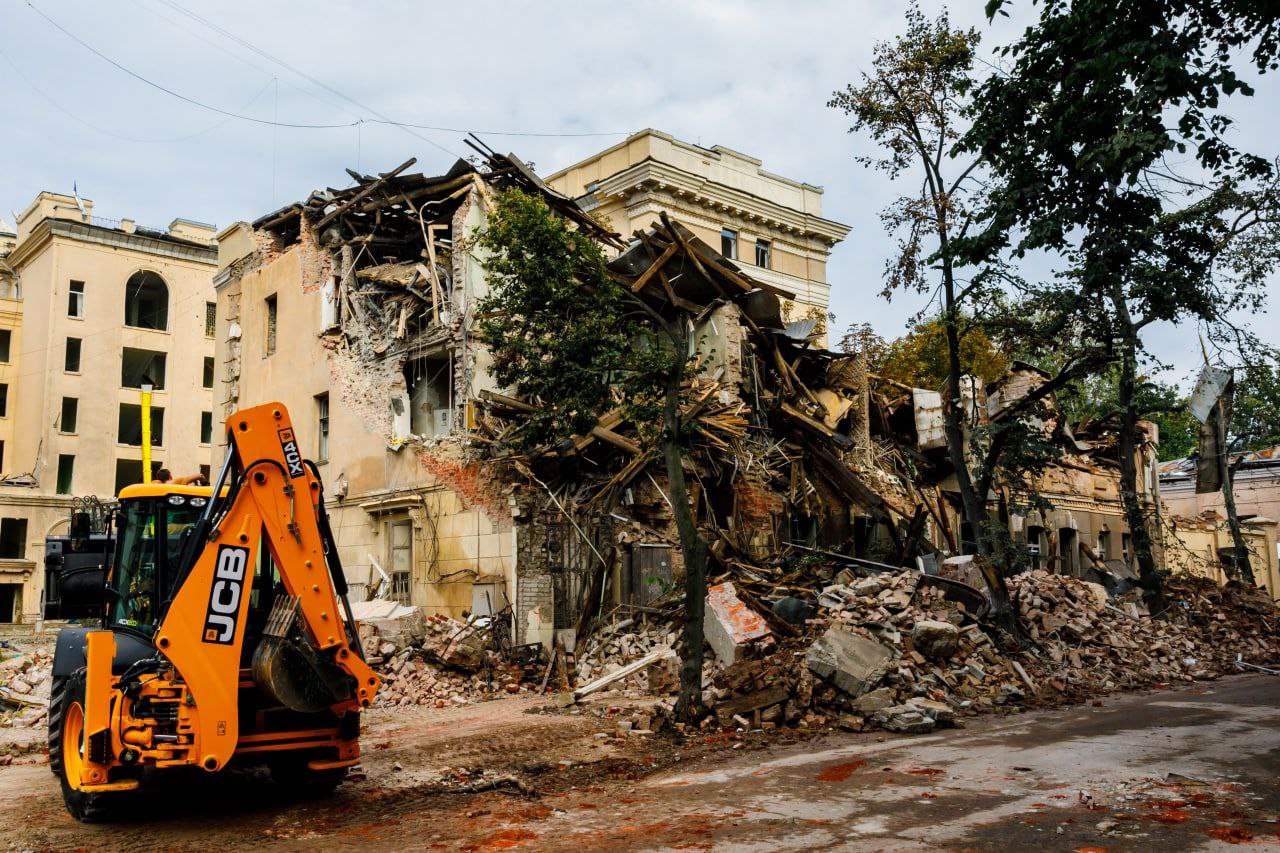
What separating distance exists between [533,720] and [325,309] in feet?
44.0

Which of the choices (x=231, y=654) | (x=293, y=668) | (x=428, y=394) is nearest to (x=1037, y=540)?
(x=428, y=394)

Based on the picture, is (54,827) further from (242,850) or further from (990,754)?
(990,754)

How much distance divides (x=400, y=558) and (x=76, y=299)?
3223cm

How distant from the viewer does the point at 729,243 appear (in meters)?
38.8

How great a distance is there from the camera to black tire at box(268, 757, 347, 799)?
8.87 metres

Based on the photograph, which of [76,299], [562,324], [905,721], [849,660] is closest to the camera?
[905,721]

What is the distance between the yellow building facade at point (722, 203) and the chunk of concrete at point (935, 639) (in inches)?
841

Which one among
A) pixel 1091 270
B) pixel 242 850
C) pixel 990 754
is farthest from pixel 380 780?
Result: pixel 1091 270

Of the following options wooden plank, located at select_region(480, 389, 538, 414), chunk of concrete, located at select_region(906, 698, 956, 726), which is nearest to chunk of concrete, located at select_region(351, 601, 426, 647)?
wooden plank, located at select_region(480, 389, 538, 414)

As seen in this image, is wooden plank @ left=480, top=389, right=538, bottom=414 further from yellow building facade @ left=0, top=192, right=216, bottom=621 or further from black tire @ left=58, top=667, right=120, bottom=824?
yellow building facade @ left=0, top=192, right=216, bottom=621

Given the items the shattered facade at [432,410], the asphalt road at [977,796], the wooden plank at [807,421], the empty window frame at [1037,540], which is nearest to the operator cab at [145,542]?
the asphalt road at [977,796]

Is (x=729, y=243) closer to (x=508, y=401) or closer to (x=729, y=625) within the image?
(x=508, y=401)

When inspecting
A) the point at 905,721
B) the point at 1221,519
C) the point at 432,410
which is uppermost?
the point at 432,410

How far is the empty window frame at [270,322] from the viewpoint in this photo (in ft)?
86.9
